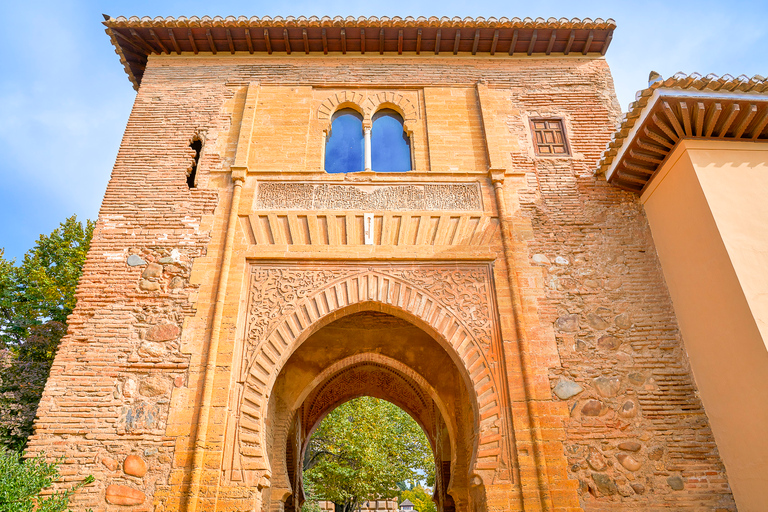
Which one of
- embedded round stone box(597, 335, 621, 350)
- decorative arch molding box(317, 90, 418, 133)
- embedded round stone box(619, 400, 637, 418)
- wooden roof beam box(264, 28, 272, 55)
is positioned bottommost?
embedded round stone box(619, 400, 637, 418)

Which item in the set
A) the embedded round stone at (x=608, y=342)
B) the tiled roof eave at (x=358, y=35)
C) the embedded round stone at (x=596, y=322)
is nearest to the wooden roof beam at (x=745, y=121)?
the embedded round stone at (x=596, y=322)

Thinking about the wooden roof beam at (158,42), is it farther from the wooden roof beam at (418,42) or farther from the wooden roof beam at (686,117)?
the wooden roof beam at (686,117)

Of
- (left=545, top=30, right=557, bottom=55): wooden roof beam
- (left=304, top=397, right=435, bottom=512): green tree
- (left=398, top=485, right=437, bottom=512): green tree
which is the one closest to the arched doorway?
(left=545, top=30, right=557, bottom=55): wooden roof beam

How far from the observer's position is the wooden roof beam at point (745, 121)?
A: 5020 millimetres

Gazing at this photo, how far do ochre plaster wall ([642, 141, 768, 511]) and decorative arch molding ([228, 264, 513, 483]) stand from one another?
2.06 m

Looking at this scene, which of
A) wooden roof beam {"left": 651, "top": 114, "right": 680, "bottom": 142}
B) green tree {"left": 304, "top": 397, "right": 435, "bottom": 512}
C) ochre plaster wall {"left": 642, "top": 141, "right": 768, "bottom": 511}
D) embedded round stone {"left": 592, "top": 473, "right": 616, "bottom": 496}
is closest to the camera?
ochre plaster wall {"left": 642, "top": 141, "right": 768, "bottom": 511}

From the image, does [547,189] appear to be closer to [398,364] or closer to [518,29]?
[518,29]

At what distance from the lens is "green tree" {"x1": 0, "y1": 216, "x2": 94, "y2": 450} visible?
330 inches

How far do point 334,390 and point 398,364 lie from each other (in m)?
2.37

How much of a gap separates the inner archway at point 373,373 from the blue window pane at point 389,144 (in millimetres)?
2060

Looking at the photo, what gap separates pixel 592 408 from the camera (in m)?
5.05

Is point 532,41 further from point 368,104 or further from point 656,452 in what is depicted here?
point 656,452

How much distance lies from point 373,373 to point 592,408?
4719 millimetres

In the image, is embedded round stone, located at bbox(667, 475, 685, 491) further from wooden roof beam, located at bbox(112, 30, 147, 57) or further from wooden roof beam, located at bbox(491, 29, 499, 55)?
wooden roof beam, located at bbox(112, 30, 147, 57)
